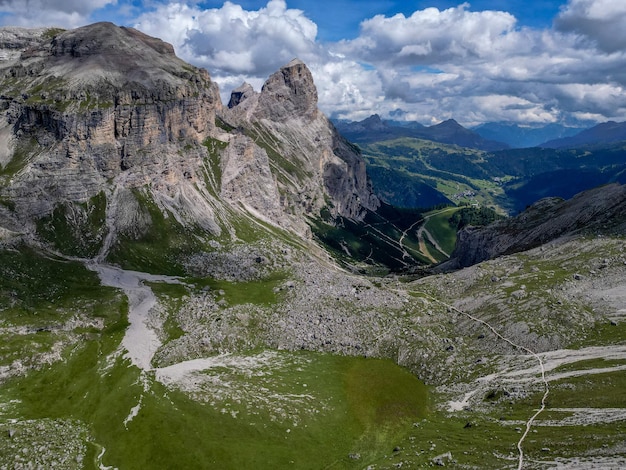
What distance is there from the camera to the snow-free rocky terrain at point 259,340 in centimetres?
8169

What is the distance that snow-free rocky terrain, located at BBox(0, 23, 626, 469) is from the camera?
81.7m

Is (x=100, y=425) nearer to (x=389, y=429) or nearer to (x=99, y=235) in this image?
(x=389, y=429)

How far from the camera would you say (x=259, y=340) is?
419 ft

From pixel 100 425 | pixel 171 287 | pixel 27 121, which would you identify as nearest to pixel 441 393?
pixel 100 425

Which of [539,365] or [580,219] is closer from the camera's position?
[539,365]

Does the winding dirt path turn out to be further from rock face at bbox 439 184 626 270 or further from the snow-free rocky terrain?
rock face at bbox 439 184 626 270

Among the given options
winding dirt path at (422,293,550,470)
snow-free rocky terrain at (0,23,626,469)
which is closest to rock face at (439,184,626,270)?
snow-free rocky terrain at (0,23,626,469)

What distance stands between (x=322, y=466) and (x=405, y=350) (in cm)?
4632

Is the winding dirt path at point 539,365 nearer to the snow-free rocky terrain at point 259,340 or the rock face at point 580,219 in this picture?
the snow-free rocky terrain at point 259,340

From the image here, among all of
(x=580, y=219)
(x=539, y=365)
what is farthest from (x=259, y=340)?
(x=580, y=219)

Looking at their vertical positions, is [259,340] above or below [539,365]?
below

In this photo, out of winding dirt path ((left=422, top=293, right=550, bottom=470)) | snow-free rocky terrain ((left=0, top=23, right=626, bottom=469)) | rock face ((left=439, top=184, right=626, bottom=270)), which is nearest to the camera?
winding dirt path ((left=422, top=293, right=550, bottom=470))

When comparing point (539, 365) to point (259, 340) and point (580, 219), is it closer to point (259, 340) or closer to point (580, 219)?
point (259, 340)

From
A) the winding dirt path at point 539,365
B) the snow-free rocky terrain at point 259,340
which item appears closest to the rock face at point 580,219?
the snow-free rocky terrain at point 259,340
